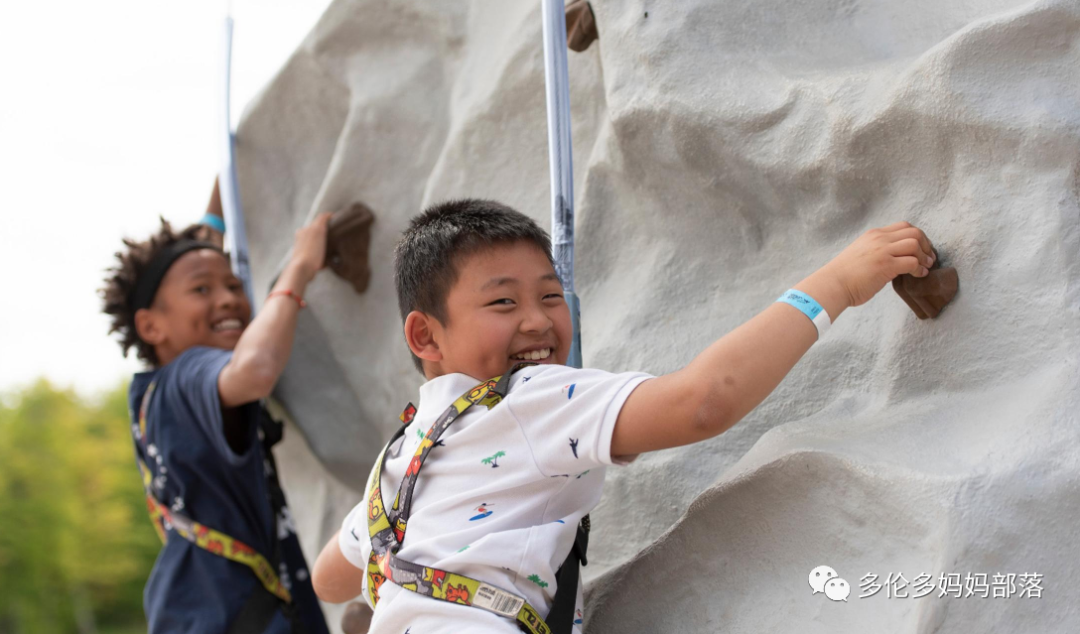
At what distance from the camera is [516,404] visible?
0.98m

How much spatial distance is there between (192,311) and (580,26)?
1088mm

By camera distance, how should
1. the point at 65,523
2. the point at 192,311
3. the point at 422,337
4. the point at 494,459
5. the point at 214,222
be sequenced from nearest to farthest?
the point at 494,459 → the point at 422,337 → the point at 192,311 → the point at 214,222 → the point at 65,523

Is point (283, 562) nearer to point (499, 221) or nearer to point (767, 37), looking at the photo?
point (499, 221)

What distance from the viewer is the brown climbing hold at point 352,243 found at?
6.94ft

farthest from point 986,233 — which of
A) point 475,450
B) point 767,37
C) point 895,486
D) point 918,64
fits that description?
point 475,450

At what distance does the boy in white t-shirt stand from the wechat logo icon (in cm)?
25

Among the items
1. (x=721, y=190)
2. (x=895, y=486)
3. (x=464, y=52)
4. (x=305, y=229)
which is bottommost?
(x=895, y=486)

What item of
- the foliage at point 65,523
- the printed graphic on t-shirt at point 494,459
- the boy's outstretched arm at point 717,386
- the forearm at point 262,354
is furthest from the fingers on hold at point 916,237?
the foliage at point 65,523

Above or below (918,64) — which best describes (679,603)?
below

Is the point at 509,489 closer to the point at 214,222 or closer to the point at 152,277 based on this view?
the point at 152,277

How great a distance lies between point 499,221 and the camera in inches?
43.4

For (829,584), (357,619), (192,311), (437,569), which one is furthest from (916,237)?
(192,311)

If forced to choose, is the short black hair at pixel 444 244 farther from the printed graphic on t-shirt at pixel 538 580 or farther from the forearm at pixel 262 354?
the forearm at pixel 262 354

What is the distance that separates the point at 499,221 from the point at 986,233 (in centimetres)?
56
